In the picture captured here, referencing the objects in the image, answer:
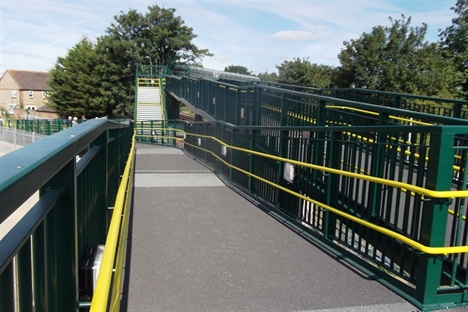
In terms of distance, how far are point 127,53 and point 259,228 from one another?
4190 centimetres

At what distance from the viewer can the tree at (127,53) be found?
1780 inches

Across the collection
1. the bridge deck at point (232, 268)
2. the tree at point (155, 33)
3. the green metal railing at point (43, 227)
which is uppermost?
the tree at point (155, 33)

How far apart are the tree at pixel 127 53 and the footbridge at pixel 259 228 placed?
39.0 meters

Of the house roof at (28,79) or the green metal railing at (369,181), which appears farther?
the house roof at (28,79)

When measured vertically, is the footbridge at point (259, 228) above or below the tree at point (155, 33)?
below

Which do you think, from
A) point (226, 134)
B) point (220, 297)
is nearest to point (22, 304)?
point (220, 297)

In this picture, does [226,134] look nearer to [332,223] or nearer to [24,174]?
[332,223]

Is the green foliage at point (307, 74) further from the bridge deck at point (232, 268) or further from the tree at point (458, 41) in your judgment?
the bridge deck at point (232, 268)

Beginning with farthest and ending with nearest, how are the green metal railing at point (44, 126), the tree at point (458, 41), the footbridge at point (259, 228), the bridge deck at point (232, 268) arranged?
the green metal railing at point (44, 126) < the tree at point (458, 41) < the bridge deck at point (232, 268) < the footbridge at point (259, 228)

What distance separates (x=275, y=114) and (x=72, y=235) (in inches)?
278

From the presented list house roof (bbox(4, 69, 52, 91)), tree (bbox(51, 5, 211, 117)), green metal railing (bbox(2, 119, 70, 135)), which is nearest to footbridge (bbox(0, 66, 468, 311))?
green metal railing (bbox(2, 119, 70, 135))

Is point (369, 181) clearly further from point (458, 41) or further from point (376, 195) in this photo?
point (458, 41)

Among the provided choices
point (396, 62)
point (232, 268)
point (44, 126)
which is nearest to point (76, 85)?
point (44, 126)

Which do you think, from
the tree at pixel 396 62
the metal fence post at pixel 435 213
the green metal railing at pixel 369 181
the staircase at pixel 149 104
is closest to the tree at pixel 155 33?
the staircase at pixel 149 104
